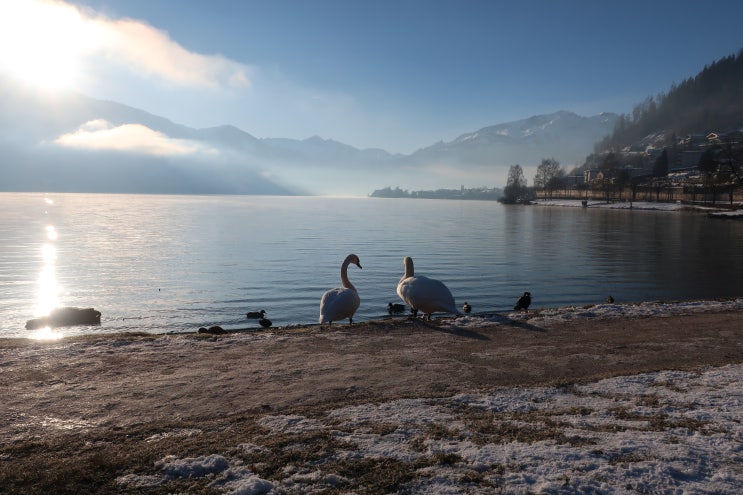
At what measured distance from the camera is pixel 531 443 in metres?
5.81

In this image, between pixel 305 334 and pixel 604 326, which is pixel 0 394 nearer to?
pixel 305 334

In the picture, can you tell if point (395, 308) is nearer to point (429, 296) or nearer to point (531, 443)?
point (429, 296)

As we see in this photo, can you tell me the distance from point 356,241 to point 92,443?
4847 cm

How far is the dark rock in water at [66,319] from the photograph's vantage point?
18.9m

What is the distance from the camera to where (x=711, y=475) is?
4984 millimetres

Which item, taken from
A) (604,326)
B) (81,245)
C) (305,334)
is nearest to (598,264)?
(604,326)

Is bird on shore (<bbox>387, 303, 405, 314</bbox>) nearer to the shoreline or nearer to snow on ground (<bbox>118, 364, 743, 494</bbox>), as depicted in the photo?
the shoreline

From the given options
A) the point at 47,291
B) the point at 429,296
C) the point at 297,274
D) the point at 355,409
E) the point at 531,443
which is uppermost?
the point at 429,296

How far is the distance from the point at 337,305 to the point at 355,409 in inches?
300

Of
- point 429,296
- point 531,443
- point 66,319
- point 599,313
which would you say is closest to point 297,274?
point 66,319

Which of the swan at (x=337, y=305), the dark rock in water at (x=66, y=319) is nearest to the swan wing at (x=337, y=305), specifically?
the swan at (x=337, y=305)

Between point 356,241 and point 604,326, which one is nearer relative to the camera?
point 604,326

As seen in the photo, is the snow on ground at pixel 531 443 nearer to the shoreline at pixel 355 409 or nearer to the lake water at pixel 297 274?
the shoreline at pixel 355 409

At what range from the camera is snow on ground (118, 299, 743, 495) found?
16.1 feet
